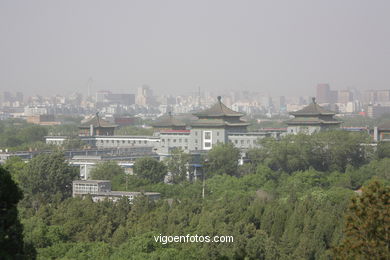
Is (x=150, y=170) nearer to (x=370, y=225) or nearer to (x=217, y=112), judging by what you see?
(x=217, y=112)

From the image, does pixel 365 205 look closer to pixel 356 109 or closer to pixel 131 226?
pixel 131 226

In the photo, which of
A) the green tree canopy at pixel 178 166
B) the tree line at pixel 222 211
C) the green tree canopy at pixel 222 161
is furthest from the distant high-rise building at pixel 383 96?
the green tree canopy at pixel 178 166

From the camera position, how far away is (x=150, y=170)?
38.0 metres

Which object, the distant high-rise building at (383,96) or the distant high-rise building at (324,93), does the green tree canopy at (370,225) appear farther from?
the distant high-rise building at (383,96)

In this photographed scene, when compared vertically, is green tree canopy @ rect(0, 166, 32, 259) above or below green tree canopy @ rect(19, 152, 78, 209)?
above

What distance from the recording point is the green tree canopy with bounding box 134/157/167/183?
37.7m

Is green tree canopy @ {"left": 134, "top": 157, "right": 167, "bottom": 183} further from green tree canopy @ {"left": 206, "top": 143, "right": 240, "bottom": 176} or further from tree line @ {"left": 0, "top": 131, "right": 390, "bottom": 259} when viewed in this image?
green tree canopy @ {"left": 206, "top": 143, "right": 240, "bottom": 176}

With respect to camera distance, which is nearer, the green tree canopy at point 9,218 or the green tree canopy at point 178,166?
the green tree canopy at point 9,218

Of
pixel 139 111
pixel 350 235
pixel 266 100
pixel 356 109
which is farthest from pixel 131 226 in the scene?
pixel 266 100

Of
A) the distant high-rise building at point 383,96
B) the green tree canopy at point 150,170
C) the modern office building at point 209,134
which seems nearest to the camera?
the green tree canopy at point 150,170

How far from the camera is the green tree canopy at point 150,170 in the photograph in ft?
124

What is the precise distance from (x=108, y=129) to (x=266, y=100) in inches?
4872
